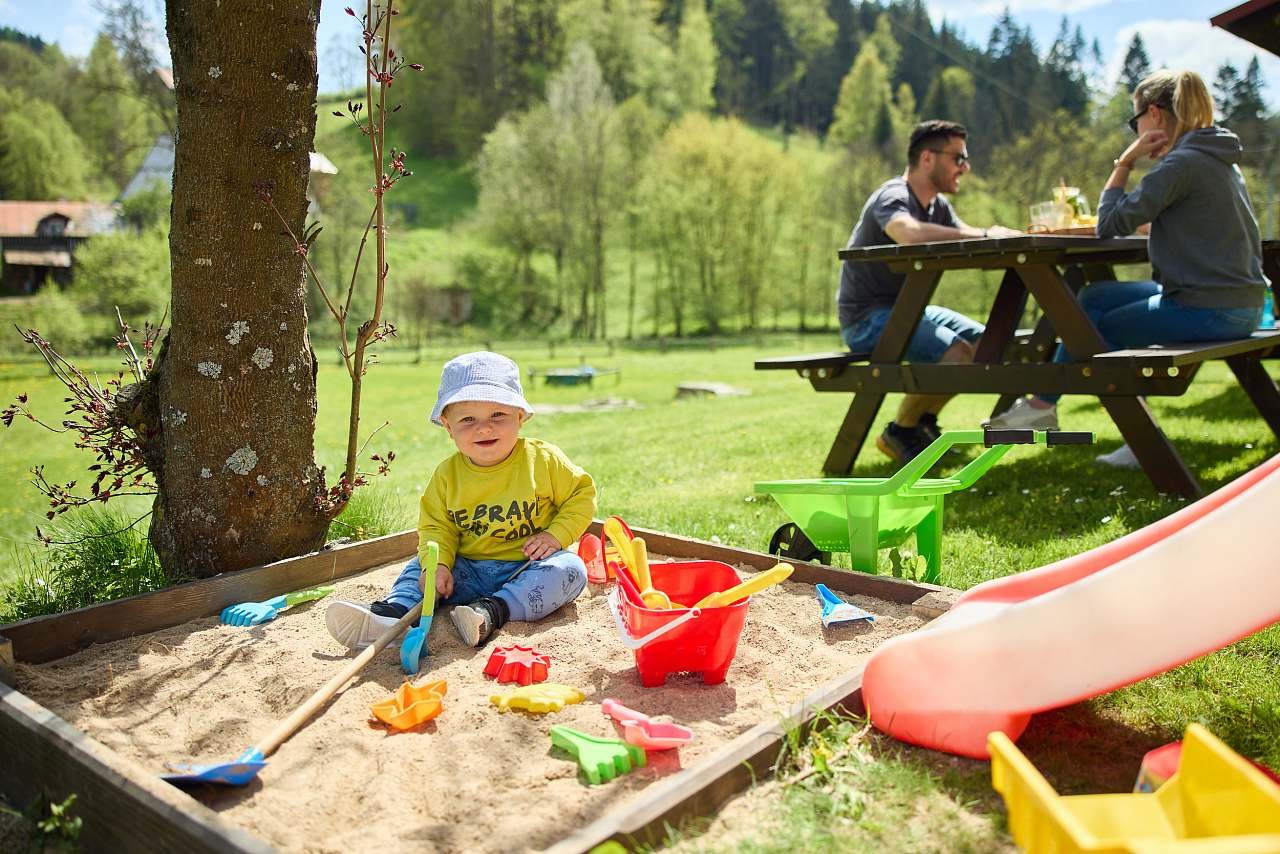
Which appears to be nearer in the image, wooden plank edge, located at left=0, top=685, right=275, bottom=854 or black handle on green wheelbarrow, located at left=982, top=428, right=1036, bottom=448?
wooden plank edge, located at left=0, top=685, right=275, bottom=854

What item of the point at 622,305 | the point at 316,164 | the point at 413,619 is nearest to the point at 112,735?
the point at 413,619

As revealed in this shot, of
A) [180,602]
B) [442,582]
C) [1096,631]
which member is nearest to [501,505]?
[442,582]

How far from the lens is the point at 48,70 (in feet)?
177

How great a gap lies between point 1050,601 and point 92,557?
339cm

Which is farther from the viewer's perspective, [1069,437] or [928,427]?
[928,427]

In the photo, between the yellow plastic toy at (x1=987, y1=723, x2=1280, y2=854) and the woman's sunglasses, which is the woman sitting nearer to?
the woman's sunglasses

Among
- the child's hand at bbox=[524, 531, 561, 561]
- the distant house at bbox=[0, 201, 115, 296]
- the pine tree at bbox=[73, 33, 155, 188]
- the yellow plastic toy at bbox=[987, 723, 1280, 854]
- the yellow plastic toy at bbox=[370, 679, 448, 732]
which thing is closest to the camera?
the yellow plastic toy at bbox=[987, 723, 1280, 854]

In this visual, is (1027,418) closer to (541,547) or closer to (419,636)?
(541,547)

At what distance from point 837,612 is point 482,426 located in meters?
1.27

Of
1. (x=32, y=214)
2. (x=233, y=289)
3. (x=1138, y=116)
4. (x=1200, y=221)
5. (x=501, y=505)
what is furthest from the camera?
(x=32, y=214)

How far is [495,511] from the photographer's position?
315cm

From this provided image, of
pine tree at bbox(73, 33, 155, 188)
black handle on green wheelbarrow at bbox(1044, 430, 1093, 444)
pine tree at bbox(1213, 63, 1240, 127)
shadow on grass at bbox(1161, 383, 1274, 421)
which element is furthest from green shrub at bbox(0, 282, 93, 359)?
pine tree at bbox(1213, 63, 1240, 127)

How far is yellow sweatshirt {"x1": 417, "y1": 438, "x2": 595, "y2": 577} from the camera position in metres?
3.15

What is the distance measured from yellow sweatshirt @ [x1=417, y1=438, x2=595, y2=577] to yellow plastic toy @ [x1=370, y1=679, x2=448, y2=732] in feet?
2.66
